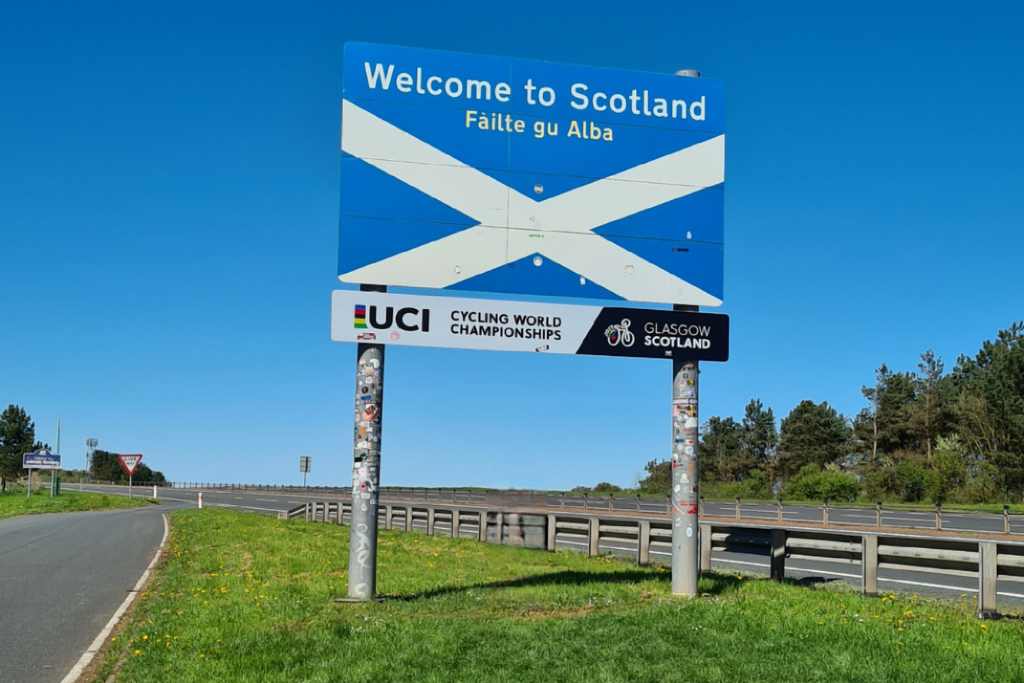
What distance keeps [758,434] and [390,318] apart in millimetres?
114721

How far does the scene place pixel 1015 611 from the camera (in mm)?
10641

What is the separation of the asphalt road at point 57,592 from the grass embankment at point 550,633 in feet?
2.00

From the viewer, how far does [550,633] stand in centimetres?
897

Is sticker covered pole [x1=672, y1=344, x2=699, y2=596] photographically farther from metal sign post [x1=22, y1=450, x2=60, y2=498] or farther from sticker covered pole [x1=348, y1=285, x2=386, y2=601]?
metal sign post [x1=22, y1=450, x2=60, y2=498]

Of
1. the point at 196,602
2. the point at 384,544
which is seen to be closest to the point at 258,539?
the point at 384,544

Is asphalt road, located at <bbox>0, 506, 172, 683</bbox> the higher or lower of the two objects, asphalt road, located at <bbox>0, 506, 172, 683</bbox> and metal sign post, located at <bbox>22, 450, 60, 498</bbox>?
the higher

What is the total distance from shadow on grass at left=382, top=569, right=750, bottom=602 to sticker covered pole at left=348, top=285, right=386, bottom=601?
473mm

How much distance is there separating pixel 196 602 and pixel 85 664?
3232mm

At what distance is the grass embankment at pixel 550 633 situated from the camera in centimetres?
754

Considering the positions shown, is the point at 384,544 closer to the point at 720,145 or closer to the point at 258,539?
the point at 258,539

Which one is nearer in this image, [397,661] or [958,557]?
[397,661]

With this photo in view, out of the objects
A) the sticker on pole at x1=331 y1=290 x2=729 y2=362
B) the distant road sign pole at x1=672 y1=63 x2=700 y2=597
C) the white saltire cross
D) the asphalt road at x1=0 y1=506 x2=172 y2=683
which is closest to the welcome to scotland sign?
the white saltire cross

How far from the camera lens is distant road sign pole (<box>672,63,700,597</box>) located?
11.8m

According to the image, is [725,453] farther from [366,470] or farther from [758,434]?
[366,470]
